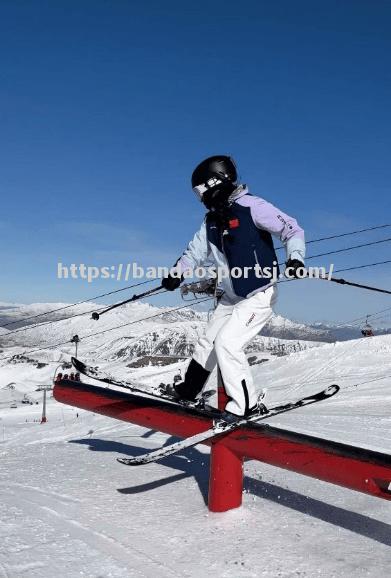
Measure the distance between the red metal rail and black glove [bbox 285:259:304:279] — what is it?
4.15 ft

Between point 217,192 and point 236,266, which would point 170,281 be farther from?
point 217,192

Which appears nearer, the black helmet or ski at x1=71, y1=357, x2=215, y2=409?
the black helmet

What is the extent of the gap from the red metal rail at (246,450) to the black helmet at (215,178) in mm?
2065

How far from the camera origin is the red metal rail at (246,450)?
306 centimetres


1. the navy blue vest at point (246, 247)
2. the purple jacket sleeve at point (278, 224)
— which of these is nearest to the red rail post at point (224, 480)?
the navy blue vest at point (246, 247)

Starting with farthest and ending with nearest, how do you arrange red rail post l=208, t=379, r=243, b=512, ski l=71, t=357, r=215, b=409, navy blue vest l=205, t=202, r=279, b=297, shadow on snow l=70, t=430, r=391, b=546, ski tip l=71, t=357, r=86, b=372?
ski tip l=71, t=357, r=86, b=372 → ski l=71, t=357, r=215, b=409 → navy blue vest l=205, t=202, r=279, b=297 → red rail post l=208, t=379, r=243, b=512 → shadow on snow l=70, t=430, r=391, b=546

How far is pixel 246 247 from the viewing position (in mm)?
4512

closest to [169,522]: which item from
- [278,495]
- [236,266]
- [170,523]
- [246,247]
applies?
[170,523]

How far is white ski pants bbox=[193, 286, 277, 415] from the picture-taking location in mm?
4234

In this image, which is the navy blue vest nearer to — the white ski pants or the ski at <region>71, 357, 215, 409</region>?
the white ski pants

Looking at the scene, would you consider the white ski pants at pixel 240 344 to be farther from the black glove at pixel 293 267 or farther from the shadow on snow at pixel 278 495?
the shadow on snow at pixel 278 495

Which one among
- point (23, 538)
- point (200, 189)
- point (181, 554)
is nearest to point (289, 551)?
point (181, 554)

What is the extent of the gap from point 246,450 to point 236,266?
166 centimetres

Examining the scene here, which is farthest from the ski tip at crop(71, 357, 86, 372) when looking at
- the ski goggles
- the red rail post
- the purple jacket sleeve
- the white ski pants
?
the purple jacket sleeve
